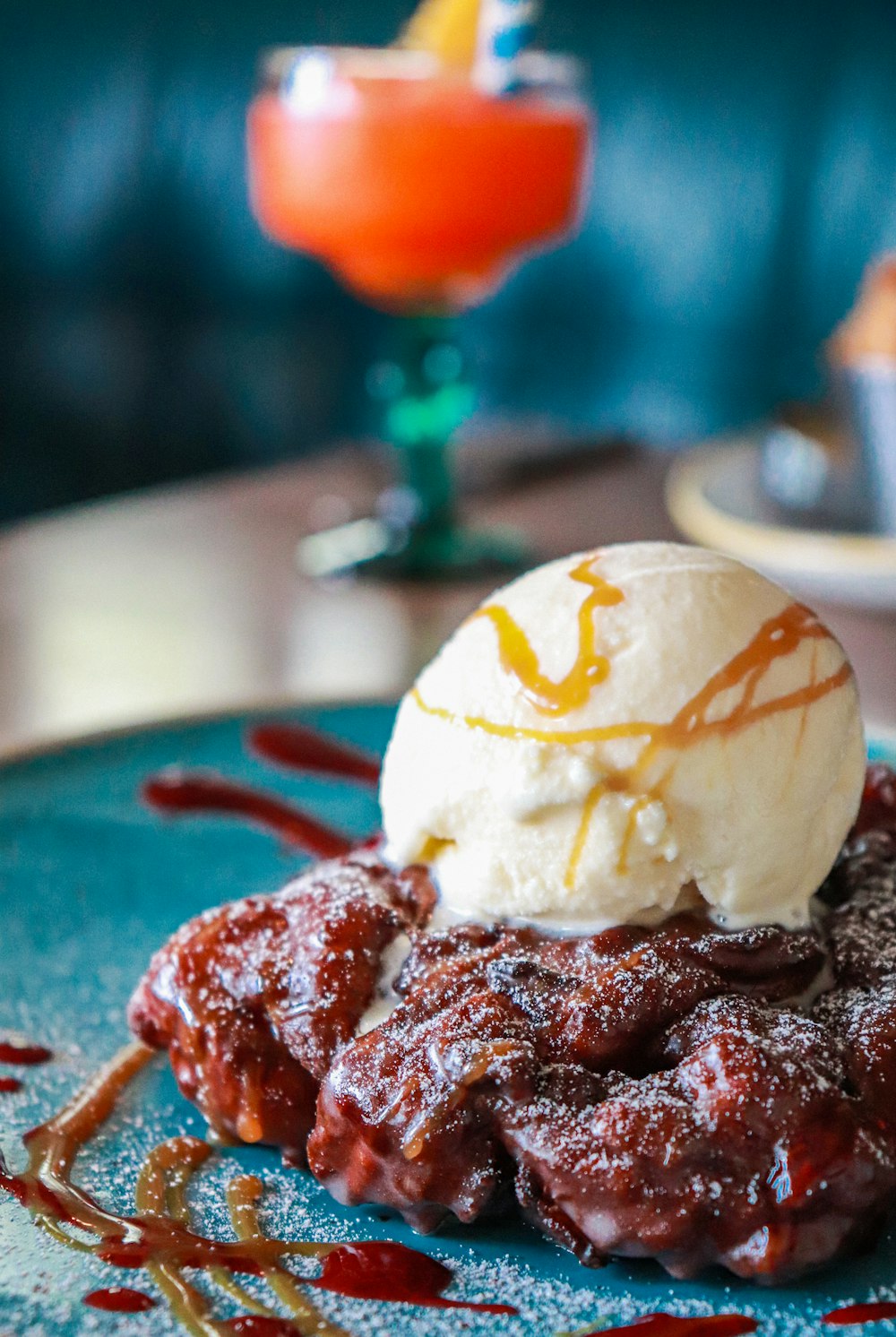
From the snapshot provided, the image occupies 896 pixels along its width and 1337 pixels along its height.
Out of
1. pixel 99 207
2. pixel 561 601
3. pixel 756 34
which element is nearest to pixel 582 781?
pixel 561 601

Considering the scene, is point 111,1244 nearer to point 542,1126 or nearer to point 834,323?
point 542,1126

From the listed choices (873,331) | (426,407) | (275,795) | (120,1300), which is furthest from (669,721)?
(873,331)

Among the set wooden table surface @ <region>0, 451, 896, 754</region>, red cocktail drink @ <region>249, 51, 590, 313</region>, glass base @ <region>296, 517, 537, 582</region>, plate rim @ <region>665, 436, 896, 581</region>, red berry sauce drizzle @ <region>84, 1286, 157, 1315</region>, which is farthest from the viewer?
Answer: glass base @ <region>296, 517, 537, 582</region>

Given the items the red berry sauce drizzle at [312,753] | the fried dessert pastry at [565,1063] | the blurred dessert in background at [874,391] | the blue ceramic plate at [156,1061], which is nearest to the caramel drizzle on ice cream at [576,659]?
the fried dessert pastry at [565,1063]

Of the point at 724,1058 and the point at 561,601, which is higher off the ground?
the point at 561,601

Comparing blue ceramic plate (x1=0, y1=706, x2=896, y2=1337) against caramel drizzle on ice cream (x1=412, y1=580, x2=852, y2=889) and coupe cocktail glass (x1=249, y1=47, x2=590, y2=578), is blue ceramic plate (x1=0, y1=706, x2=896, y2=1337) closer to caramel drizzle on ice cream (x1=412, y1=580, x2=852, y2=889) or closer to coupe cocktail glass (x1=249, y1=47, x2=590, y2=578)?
caramel drizzle on ice cream (x1=412, y1=580, x2=852, y2=889)

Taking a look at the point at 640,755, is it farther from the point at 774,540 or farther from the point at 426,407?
the point at 426,407

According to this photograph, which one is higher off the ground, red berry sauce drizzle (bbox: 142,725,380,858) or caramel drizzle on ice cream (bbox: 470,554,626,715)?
caramel drizzle on ice cream (bbox: 470,554,626,715)

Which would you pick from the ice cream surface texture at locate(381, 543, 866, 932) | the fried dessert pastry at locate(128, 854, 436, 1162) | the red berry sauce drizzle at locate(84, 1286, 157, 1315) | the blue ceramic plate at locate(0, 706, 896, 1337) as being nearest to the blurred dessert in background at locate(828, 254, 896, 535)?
the blue ceramic plate at locate(0, 706, 896, 1337)
